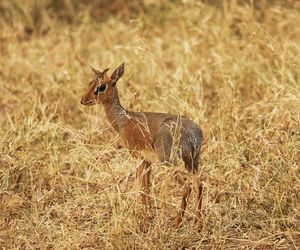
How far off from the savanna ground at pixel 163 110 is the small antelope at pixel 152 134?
98 mm

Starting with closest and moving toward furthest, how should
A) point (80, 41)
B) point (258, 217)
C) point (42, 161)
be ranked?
point (258, 217)
point (42, 161)
point (80, 41)

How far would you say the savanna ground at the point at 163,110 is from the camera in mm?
4391

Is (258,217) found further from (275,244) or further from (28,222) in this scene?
(28,222)

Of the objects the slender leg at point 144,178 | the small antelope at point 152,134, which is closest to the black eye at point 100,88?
the small antelope at point 152,134

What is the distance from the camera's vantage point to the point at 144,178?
4.74m

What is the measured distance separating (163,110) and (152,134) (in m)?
1.67

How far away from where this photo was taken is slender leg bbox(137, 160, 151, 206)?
4523mm

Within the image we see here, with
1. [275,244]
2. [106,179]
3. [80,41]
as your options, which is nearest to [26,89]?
[80,41]

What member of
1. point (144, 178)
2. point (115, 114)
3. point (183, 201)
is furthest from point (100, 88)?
point (183, 201)

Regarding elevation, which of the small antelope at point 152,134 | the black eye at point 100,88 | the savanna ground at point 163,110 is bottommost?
the savanna ground at point 163,110

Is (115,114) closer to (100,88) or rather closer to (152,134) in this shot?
(100,88)

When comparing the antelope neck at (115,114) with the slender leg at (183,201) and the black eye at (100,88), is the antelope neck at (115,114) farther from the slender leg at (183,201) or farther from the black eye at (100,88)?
the slender leg at (183,201)

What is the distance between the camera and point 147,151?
4.66 meters

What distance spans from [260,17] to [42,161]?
156 inches
